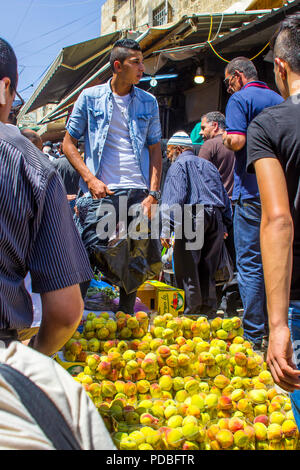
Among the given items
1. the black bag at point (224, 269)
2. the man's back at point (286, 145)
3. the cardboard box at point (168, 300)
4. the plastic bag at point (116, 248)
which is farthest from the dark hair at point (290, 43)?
the black bag at point (224, 269)

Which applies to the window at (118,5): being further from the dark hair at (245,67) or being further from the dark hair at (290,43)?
the dark hair at (290,43)

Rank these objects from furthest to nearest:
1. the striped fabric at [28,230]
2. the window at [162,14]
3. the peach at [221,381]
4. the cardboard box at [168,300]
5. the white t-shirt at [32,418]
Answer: the window at [162,14]
the cardboard box at [168,300]
the peach at [221,381]
the striped fabric at [28,230]
the white t-shirt at [32,418]

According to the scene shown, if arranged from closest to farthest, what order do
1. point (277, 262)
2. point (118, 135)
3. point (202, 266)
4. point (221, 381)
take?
point (277, 262), point (221, 381), point (118, 135), point (202, 266)

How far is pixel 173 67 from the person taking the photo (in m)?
8.46

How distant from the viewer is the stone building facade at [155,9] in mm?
7363

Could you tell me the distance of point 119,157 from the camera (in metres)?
3.21

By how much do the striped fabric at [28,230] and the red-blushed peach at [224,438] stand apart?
752 mm

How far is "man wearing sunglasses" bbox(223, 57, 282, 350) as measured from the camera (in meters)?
3.13

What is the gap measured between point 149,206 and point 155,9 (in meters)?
12.2

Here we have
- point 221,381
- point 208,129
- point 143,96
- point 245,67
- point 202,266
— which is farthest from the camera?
point 208,129

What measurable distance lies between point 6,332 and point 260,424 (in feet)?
3.40

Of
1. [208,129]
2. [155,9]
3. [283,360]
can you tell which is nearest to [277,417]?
[283,360]

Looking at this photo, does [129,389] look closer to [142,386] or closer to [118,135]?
[142,386]

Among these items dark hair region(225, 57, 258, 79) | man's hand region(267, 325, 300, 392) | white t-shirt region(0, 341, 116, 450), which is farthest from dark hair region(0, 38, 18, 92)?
dark hair region(225, 57, 258, 79)
